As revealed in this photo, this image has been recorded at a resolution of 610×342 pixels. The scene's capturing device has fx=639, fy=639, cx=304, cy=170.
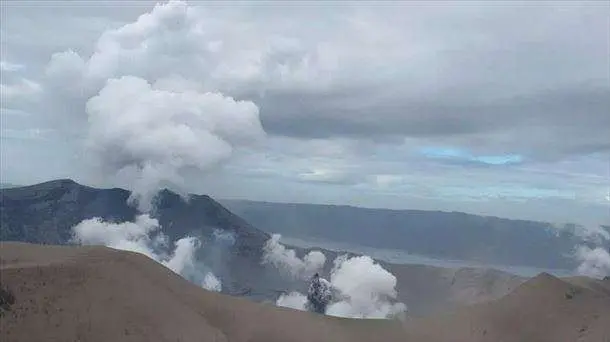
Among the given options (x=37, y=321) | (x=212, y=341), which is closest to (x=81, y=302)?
(x=37, y=321)

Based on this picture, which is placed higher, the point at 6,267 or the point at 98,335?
the point at 6,267

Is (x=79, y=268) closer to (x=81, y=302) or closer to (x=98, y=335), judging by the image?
(x=81, y=302)

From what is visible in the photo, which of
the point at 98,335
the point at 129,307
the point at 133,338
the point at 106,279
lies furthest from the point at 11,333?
the point at 106,279

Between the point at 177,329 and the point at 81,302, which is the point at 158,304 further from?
the point at 81,302

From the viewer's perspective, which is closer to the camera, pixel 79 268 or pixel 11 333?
pixel 11 333

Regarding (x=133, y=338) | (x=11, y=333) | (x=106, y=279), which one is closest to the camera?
(x=11, y=333)

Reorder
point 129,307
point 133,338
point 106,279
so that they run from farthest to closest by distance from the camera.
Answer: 1. point 106,279
2. point 129,307
3. point 133,338

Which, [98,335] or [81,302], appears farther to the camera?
[81,302]

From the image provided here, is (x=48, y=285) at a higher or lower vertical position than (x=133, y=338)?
higher

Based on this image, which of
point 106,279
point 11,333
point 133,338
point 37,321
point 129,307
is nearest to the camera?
point 11,333
